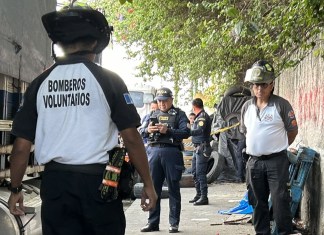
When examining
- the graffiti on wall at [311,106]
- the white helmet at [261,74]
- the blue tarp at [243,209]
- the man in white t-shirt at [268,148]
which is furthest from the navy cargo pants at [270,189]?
the blue tarp at [243,209]

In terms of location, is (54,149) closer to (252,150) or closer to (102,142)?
(102,142)

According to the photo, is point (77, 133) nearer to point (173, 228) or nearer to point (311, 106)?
point (173, 228)

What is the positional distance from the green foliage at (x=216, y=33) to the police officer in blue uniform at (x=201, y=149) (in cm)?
134

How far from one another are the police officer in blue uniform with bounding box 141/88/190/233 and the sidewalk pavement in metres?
0.25

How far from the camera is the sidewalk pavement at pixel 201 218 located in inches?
329

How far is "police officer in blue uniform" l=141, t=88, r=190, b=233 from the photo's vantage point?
26.7ft

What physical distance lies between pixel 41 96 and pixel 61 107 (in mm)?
162

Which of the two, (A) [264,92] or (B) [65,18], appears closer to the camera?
(B) [65,18]

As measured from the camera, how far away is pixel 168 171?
8141mm

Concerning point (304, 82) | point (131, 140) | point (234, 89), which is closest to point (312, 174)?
point (304, 82)

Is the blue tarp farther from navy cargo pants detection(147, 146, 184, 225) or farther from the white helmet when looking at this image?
the white helmet

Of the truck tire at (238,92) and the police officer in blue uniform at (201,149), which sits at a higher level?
the truck tire at (238,92)

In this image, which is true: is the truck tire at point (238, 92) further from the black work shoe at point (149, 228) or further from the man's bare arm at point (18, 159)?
the man's bare arm at point (18, 159)

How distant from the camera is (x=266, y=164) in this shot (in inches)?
265
